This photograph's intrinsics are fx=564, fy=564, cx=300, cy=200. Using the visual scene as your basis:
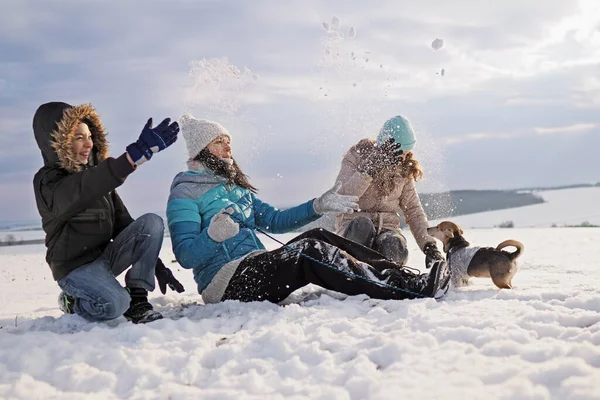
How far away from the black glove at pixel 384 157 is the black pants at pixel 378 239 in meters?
0.48

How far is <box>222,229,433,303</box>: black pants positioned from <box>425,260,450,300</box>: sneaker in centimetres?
1

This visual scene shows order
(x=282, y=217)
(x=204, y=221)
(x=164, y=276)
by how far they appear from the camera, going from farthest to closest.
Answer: (x=282, y=217)
(x=164, y=276)
(x=204, y=221)

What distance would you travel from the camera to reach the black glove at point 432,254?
16.9ft

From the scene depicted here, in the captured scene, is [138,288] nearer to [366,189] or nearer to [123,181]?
[123,181]

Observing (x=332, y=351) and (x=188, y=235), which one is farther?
(x=188, y=235)

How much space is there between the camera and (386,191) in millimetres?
5422

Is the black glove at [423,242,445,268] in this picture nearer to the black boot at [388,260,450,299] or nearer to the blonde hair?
the blonde hair

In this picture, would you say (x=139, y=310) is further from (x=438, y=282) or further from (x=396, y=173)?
(x=396, y=173)

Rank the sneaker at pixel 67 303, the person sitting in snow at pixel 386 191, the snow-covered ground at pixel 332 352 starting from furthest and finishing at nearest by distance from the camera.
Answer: the person sitting in snow at pixel 386 191 → the sneaker at pixel 67 303 → the snow-covered ground at pixel 332 352

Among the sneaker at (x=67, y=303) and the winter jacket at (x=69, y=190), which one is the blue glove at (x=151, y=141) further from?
the sneaker at (x=67, y=303)

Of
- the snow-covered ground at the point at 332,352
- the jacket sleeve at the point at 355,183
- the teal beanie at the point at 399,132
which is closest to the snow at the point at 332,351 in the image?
the snow-covered ground at the point at 332,352

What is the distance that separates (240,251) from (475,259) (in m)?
1.94

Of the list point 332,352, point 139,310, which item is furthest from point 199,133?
point 332,352

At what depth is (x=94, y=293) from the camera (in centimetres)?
406
